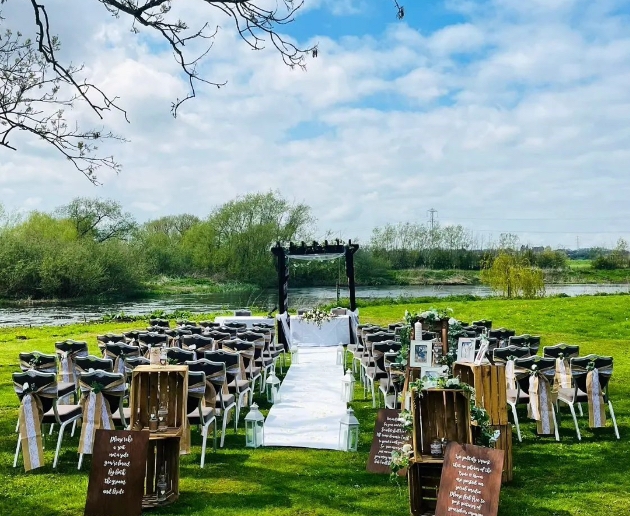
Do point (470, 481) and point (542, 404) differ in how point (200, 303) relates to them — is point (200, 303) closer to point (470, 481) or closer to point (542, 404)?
point (542, 404)

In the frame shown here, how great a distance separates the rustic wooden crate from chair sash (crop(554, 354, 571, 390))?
557cm

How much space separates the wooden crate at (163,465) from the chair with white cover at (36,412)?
1667 millimetres

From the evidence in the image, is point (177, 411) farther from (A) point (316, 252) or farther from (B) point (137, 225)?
(B) point (137, 225)

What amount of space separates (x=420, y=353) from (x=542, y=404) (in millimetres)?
2383

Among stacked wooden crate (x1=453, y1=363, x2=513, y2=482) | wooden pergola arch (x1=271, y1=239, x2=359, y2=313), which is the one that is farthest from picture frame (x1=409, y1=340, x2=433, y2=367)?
wooden pergola arch (x1=271, y1=239, x2=359, y2=313)

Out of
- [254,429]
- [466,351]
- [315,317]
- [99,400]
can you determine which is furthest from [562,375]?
[315,317]

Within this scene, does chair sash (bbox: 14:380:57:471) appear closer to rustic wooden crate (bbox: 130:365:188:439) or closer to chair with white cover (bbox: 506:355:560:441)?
rustic wooden crate (bbox: 130:365:188:439)

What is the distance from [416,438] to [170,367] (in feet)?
7.72

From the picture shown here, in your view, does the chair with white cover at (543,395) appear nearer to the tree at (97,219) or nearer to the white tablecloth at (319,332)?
the white tablecloth at (319,332)

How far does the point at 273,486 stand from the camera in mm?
6391

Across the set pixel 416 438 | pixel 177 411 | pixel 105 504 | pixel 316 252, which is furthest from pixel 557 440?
pixel 316 252

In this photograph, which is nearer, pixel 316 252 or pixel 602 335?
pixel 316 252

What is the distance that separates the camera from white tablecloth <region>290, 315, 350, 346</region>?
17.7 metres

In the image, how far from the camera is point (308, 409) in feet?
33.3
